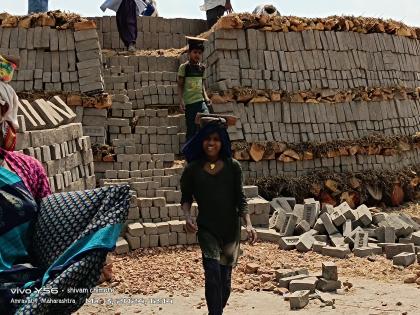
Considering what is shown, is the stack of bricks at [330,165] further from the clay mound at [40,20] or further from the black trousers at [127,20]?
the black trousers at [127,20]

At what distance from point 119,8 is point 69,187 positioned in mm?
7907

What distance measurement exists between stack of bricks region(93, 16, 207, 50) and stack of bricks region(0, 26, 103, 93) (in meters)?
4.48

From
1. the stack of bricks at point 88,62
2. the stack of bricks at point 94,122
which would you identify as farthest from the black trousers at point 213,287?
the stack of bricks at point 88,62

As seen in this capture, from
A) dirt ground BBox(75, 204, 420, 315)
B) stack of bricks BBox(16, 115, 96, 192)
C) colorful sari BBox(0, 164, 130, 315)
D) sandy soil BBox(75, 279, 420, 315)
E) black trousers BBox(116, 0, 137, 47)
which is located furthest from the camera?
black trousers BBox(116, 0, 137, 47)

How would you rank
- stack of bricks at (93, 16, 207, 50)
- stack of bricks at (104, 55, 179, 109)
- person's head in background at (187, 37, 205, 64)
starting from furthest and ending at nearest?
stack of bricks at (93, 16, 207, 50) < stack of bricks at (104, 55, 179, 109) < person's head in background at (187, 37, 205, 64)

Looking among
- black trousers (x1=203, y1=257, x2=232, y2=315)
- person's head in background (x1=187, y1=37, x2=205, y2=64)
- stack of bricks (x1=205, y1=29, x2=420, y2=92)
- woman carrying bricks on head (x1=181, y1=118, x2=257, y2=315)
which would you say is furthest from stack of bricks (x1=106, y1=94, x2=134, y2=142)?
black trousers (x1=203, y1=257, x2=232, y2=315)

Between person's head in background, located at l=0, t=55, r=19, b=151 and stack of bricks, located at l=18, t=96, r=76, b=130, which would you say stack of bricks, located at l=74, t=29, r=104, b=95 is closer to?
stack of bricks, located at l=18, t=96, r=76, b=130

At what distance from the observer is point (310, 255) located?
6.62 metres

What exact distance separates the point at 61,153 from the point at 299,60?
20.1 feet

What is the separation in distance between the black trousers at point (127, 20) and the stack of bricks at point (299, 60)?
9.90ft

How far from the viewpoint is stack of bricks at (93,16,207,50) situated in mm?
14664

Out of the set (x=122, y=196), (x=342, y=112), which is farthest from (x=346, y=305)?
(x=342, y=112)

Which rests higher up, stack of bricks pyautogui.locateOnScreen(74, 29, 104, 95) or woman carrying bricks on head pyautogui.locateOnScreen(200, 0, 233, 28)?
woman carrying bricks on head pyautogui.locateOnScreen(200, 0, 233, 28)

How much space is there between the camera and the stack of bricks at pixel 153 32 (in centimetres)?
1466
